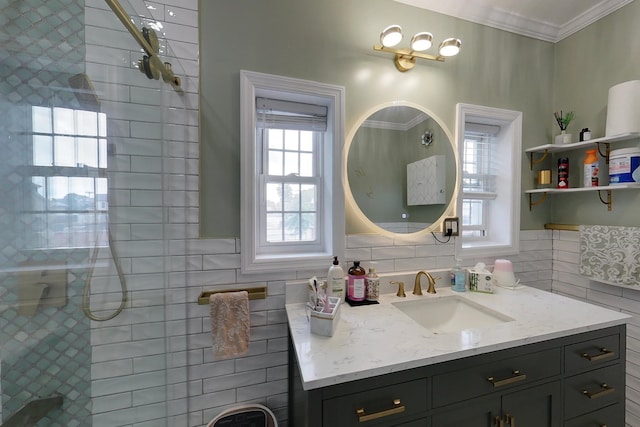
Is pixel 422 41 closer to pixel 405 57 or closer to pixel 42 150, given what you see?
pixel 405 57

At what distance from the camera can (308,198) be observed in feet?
5.04

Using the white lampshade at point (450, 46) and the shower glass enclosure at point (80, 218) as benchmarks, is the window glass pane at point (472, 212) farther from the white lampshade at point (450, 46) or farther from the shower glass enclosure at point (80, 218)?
the shower glass enclosure at point (80, 218)

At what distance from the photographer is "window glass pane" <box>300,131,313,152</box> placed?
1526 mm

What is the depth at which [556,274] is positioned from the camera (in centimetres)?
190

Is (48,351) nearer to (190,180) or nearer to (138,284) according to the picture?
(138,284)

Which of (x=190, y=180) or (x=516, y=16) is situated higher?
(x=516, y=16)

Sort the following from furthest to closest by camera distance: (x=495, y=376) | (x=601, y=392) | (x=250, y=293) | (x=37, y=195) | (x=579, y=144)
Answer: (x=579, y=144)
(x=250, y=293)
(x=601, y=392)
(x=495, y=376)
(x=37, y=195)

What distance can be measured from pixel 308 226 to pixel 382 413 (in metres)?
0.97

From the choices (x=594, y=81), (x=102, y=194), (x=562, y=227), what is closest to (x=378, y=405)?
(x=102, y=194)

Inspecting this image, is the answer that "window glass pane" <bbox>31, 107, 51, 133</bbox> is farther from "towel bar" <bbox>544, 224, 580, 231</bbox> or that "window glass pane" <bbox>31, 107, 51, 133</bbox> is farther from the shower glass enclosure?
"towel bar" <bbox>544, 224, 580, 231</bbox>

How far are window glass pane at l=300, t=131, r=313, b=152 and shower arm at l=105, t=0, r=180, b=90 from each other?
680mm

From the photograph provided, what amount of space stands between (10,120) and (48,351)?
706 millimetres

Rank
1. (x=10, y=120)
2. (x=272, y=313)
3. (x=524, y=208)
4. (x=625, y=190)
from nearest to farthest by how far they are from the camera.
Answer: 1. (x=10, y=120)
2. (x=272, y=313)
3. (x=625, y=190)
4. (x=524, y=208)

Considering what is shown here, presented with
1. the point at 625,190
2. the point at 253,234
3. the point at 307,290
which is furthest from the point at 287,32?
the point at 625,190
